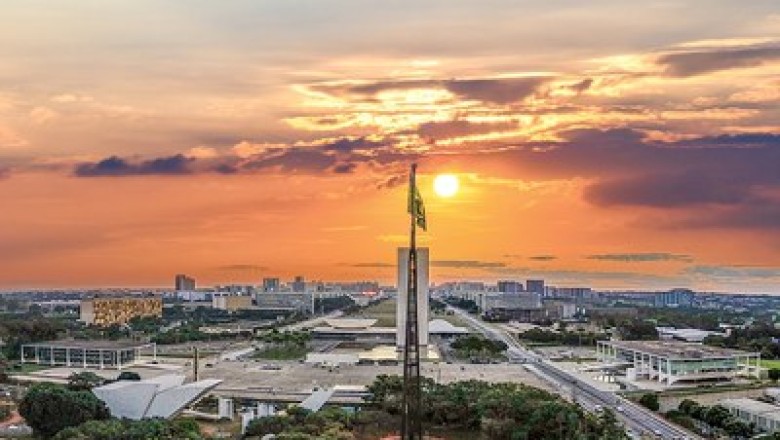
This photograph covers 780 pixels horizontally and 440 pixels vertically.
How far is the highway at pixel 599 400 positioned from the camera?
29734mm

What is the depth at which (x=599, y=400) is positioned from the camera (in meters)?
36.8

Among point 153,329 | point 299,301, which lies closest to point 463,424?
point 153,329

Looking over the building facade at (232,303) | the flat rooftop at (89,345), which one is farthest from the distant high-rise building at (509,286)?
the flat rooftop at (89,345)

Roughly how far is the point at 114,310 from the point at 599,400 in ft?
199

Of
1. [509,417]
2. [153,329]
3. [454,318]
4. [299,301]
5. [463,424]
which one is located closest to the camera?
[509,417]

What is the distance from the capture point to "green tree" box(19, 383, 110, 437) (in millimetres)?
27281

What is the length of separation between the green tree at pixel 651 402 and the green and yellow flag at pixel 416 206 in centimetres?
1927

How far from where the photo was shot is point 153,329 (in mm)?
75750

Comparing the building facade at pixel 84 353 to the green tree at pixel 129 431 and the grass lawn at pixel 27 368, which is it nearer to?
the grass lawn at pixel 27 368

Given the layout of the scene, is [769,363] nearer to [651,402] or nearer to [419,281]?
[651,402]

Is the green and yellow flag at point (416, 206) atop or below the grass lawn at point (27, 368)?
atop

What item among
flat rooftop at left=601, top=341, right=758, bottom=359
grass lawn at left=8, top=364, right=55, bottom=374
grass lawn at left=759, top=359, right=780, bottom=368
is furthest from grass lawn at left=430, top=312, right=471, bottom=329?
grass lawn at left=8, top=364, right=55, bottom=374

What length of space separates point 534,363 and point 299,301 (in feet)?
277

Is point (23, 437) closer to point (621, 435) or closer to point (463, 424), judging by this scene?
point (463, 424)
